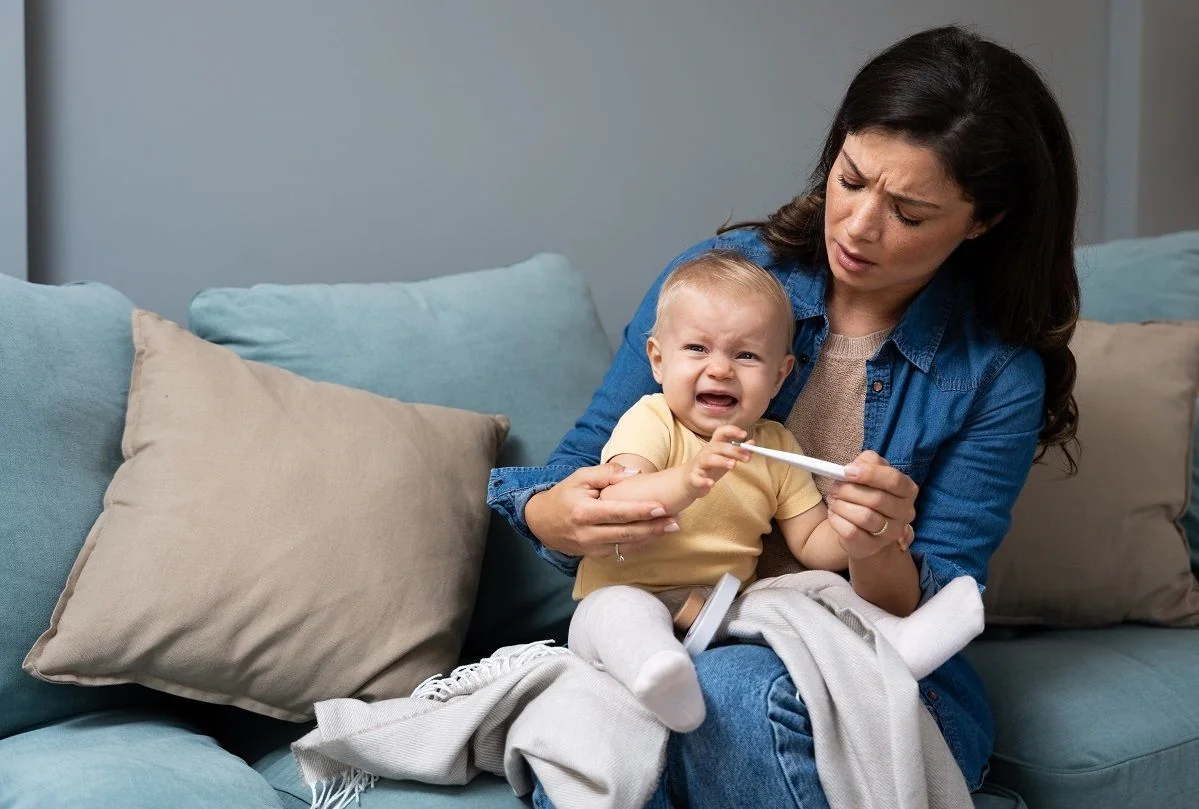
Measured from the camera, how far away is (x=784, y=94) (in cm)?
254

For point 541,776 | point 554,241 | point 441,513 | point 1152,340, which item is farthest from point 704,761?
point 554,241

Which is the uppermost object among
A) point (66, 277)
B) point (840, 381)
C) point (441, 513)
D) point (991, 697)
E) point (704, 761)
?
point (66, 277)

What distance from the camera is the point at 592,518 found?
127 cm

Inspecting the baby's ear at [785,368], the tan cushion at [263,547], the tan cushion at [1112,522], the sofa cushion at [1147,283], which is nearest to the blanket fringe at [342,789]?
the tan cushion at [263,547]

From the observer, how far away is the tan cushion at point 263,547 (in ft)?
4.51

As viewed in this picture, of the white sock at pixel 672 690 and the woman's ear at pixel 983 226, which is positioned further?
the woman's ear at pixel 983 226

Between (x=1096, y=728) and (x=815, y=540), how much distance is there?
45 centimetres

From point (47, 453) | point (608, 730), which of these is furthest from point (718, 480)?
point (47, 453)

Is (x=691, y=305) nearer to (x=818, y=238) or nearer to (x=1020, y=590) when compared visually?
(x=818, y=238)

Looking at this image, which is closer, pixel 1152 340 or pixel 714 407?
pixel 714 407

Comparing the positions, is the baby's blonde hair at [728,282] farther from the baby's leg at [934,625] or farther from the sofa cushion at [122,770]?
the sofa cushion at [122,770]

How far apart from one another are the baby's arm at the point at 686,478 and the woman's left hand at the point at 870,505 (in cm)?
12

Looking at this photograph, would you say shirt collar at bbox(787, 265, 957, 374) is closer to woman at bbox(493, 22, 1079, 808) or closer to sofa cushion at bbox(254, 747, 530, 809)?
woman at bbox(493, 22, 1079, 808)

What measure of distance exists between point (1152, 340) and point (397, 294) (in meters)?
1.22
